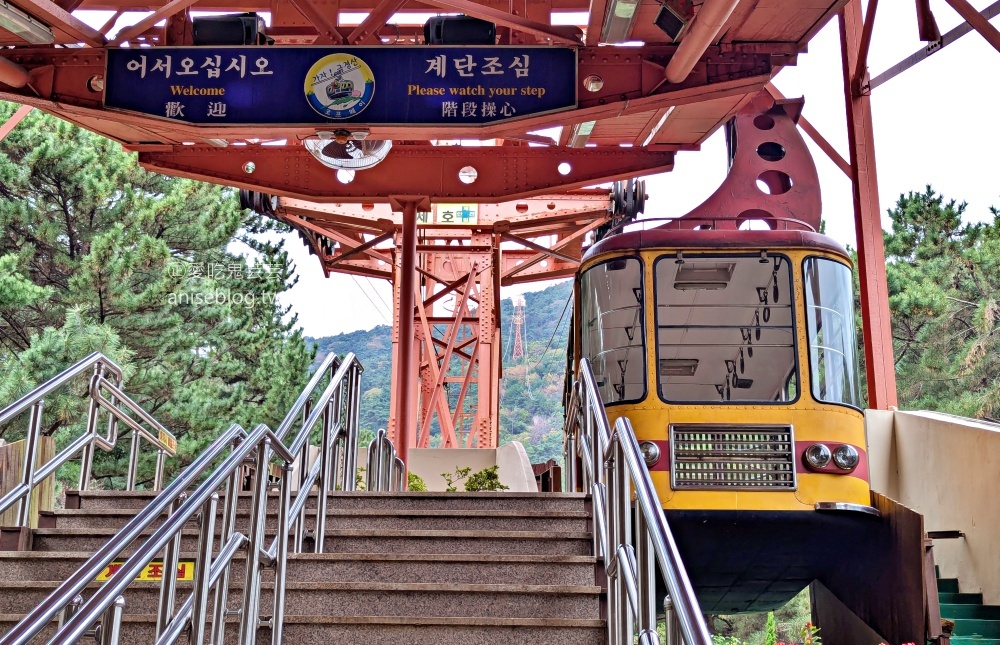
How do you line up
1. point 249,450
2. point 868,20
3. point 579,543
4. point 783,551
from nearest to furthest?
1. point 249,450
2. point 579,543
3. point 783,551
4. point 868,20

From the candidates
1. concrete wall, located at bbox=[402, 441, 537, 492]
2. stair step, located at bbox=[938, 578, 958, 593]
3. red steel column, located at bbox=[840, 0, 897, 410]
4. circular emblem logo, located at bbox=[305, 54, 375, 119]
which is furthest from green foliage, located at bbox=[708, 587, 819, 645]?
circular emblem logo, located at bbox=[305, 54, 375, 119]

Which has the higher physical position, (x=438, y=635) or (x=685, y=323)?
(x=685, y=323)

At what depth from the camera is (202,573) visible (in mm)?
3943

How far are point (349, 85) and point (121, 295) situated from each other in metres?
11.4

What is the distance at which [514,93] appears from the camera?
797 cm

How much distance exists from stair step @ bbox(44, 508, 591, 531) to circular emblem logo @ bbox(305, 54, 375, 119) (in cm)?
329

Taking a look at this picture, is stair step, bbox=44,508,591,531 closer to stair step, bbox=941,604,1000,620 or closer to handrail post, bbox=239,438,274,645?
handrail post, bbox=239,438,274,645

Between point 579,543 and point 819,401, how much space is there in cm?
261

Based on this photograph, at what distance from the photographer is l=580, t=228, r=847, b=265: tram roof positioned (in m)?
7.85

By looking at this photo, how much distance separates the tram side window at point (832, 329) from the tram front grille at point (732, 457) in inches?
23.1

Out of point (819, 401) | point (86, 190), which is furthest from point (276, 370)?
point (819, 401)

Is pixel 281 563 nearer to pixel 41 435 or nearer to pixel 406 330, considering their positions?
pixel 41 435

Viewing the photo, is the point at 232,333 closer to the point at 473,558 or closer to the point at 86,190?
the point at 86,190

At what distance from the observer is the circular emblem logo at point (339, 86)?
8.08 meters
